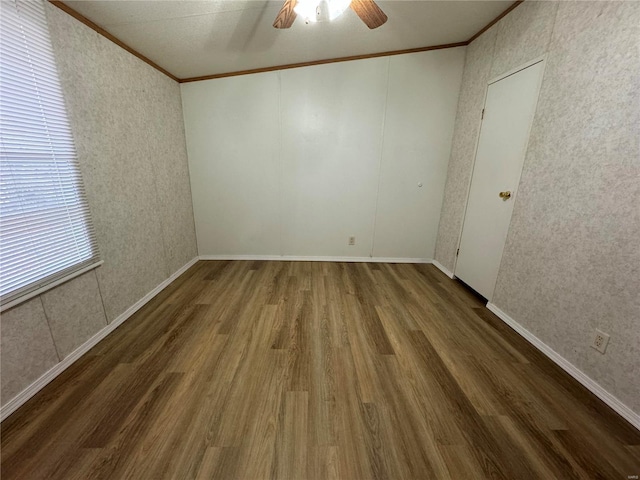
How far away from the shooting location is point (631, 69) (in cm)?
126

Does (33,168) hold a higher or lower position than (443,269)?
higher

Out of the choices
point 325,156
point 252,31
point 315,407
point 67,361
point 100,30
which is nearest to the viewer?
point 315,407

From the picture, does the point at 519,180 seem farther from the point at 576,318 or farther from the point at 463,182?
the point at 576,318

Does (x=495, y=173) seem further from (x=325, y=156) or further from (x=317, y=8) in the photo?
(x=317, y=8)

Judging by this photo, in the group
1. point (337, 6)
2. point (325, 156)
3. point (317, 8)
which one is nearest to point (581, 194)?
point (337, 6)

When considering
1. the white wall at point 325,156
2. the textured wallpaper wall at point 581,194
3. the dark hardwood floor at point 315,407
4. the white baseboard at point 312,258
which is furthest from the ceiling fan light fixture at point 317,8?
the white baseboard at point 312,258

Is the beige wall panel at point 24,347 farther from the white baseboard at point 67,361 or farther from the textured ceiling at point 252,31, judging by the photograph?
the textured ceiling at point 252,31

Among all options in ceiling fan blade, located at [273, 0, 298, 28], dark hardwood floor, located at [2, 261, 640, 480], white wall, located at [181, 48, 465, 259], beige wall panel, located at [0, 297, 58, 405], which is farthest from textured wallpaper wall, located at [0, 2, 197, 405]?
ceiling fan blade, located at [273, 0, 298, 28]

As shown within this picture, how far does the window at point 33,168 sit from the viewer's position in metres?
1.27

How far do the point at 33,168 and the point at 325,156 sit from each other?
8.18 ft

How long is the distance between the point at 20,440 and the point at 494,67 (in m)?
4.16

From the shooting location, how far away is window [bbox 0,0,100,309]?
127 cm

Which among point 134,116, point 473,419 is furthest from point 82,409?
point 134,116

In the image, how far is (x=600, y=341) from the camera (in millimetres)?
1394
